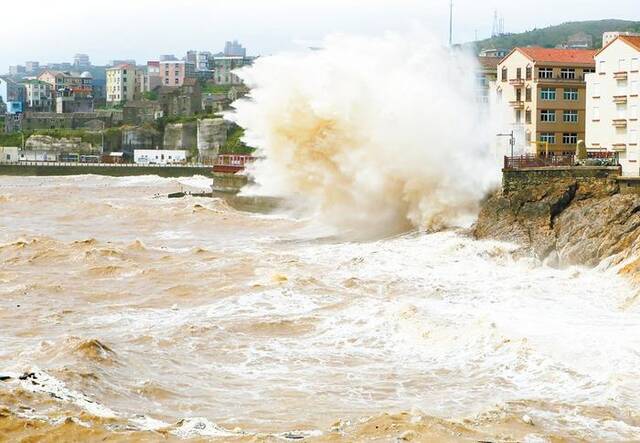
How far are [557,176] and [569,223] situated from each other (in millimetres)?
2669

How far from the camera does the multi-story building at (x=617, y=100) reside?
3988 cm

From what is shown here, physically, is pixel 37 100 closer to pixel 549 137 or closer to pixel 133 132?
pixel 133 132

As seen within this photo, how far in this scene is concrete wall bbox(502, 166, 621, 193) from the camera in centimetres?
3212

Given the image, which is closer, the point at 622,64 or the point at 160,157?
the point at 622,64

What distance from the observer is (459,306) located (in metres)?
24.2

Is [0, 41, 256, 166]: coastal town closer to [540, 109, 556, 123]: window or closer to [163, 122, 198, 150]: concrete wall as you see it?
[163, 122, 198, 150]: concrete wall

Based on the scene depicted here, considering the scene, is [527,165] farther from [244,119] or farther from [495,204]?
[244,119]

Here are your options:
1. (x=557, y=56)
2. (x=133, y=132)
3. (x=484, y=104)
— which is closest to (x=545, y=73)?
(x=557, y=56)

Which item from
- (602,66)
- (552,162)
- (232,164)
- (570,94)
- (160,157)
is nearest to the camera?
(552,162)

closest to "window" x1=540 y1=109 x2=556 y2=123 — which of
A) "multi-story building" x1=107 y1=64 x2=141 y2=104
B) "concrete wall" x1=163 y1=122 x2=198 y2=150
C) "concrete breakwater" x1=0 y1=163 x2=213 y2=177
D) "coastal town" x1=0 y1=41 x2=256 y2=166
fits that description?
"concrete breakwater" x1=0 y1=163 x2=213 y2=177

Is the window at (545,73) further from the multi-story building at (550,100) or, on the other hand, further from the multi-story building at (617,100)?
the multi-story building at (617,100)

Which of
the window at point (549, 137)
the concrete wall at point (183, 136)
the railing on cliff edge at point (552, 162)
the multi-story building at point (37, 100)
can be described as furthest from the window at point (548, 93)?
the multi-story building at point (37, 100)

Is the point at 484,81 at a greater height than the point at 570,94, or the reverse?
the point at 484,81

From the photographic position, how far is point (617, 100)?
41.2 m
